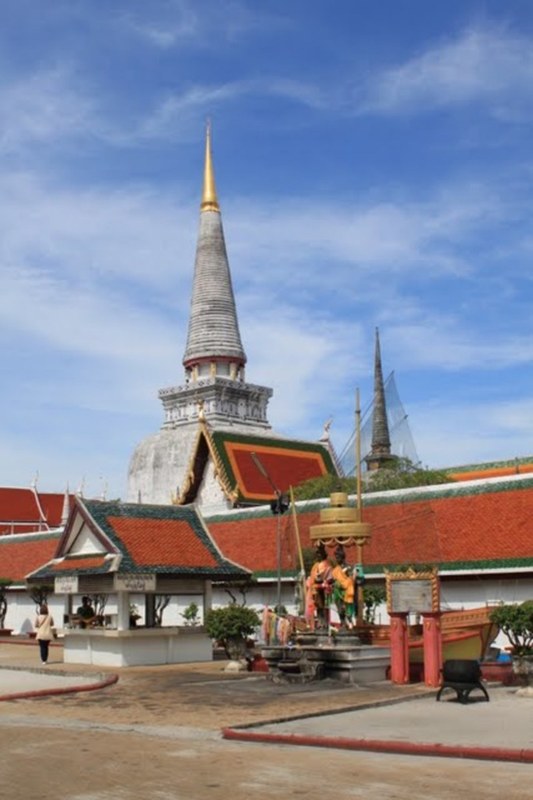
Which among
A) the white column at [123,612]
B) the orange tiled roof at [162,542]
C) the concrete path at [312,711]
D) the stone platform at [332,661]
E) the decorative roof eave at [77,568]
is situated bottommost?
the concrete path at [312,711]

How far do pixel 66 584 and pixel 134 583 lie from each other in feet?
8.49

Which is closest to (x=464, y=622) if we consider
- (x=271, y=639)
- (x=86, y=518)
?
(x=271, y=639)

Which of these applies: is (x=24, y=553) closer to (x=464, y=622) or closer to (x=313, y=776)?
(x=464, y=622)

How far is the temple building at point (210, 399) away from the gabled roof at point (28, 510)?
12.0m

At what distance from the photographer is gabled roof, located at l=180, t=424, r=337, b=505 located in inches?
1853

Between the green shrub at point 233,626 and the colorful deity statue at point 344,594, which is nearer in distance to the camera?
the colorful deity statue at point 344,594

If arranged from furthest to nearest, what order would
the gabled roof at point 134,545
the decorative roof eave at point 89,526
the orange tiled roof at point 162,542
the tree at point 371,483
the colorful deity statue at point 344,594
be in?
the tree at point 371,483 → the orange tiled roof at point 162,542 → the decorative roof eave at point 89,526 → the gabled roof at point 134,545 → the colorful deity statue at point 344,594

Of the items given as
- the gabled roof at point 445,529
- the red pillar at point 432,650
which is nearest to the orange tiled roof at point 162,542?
the gabled roof at point 445,529

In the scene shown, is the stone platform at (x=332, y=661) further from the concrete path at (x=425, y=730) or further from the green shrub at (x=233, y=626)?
the green shrub at (x=233, y=626)

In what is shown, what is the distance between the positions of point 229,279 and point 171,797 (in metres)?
63.1

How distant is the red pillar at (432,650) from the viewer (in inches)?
730

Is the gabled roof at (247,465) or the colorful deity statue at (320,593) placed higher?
the gabled roof at (247,465)

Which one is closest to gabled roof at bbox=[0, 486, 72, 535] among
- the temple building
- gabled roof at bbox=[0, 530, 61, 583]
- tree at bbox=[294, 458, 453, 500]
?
the temple building

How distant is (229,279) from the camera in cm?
7131
